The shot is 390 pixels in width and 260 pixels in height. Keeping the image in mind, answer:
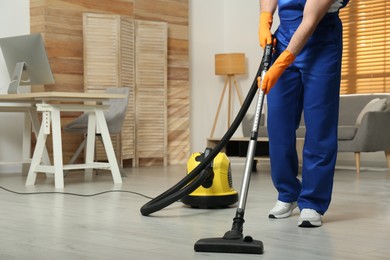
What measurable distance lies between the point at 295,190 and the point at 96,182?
2.44m

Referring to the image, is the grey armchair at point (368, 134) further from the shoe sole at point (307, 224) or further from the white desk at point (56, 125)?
the shoe sole at point (307, 224)

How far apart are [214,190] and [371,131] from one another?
2.96 m

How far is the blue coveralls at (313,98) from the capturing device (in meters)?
2.76

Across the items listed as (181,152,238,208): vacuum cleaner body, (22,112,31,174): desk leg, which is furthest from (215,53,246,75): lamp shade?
(181,152,238,208): vacuum cleaner body

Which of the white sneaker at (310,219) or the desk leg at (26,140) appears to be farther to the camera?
the desk leg at (26,140)

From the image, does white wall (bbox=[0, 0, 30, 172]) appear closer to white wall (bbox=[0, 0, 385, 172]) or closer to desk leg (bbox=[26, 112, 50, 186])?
desk leg (bbox=[26, 112, 50, 186])

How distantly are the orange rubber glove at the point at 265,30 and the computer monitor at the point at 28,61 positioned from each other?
260cm

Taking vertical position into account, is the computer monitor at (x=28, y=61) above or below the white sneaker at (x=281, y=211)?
above

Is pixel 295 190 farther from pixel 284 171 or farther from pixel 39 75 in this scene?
pixel 39 75

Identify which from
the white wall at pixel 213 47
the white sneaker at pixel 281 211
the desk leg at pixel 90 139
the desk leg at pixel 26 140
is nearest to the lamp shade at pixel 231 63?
the white wall at pixel 213 47

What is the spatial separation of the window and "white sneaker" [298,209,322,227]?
459 cm

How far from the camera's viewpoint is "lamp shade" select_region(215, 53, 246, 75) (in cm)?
780

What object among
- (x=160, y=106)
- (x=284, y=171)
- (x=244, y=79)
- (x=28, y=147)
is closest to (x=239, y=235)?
(x=284, y=171)

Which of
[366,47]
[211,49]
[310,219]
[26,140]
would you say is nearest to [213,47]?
[211,49]
